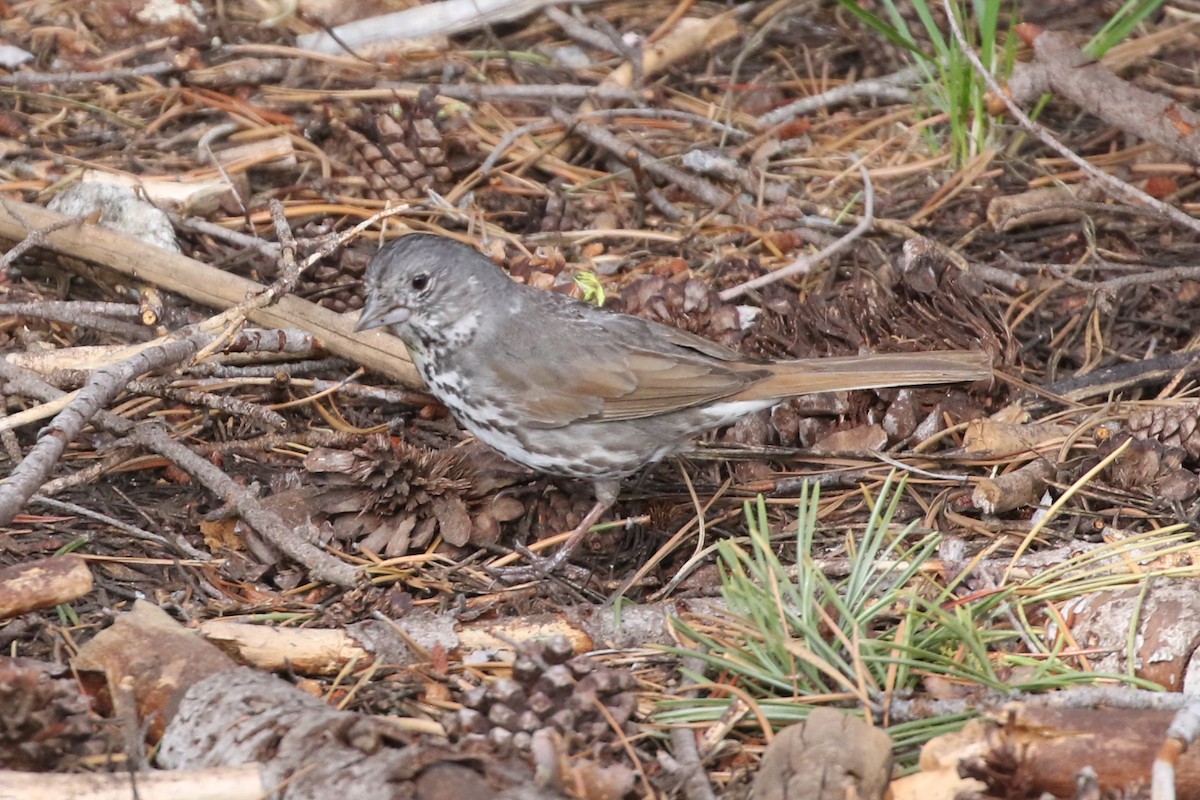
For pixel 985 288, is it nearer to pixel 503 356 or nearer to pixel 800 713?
pixel 503 356

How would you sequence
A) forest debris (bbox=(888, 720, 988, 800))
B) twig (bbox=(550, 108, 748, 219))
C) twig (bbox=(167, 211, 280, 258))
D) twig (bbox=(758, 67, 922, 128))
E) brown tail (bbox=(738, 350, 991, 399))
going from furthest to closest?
twig (bbox=(758, 67, 922, 128)) → twig (bbox=(550, 108, 748, 219)) → twig (bbox=(167, 211, 280, 258)) → brown tail (bbox=(738, 350, 991, 399)) → forest debris (bbox=(888, 720, 988, 800))

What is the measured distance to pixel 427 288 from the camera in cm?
421

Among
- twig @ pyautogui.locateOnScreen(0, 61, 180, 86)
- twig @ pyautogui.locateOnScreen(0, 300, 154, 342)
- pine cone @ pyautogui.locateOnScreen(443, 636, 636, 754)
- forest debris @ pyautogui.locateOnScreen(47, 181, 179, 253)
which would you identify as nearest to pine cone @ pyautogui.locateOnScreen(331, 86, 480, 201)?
forest debris @ pyautogui.locateOnScreen(47, 181, 179, 253)

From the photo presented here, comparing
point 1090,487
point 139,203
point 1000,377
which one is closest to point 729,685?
point 1090,487

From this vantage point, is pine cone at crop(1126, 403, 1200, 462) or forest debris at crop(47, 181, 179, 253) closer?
pine cone at crop(1126, 403, 1200, 462)

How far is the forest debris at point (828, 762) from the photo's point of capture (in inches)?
97.7

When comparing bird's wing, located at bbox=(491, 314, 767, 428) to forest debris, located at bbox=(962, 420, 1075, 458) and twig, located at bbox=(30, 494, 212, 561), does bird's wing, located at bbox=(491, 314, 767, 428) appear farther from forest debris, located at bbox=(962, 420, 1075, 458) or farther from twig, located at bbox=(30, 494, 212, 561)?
twig, located at bbox=(30, 494, 212, 561)

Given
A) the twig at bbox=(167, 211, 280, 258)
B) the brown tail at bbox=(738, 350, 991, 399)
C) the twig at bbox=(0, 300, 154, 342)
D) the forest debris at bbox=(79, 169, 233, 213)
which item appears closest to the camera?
the brown tail at bbox=(738, 350, 991, 399)

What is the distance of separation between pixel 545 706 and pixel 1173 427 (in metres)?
2.36

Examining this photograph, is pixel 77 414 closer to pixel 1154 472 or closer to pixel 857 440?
pixel 857 440

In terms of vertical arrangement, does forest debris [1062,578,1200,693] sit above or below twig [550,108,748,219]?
below

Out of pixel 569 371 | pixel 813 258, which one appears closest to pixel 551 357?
pixel 569 371

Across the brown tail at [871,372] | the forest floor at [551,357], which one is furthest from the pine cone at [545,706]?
the brown tail at [871,372]

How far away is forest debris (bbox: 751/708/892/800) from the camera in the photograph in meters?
2.48
